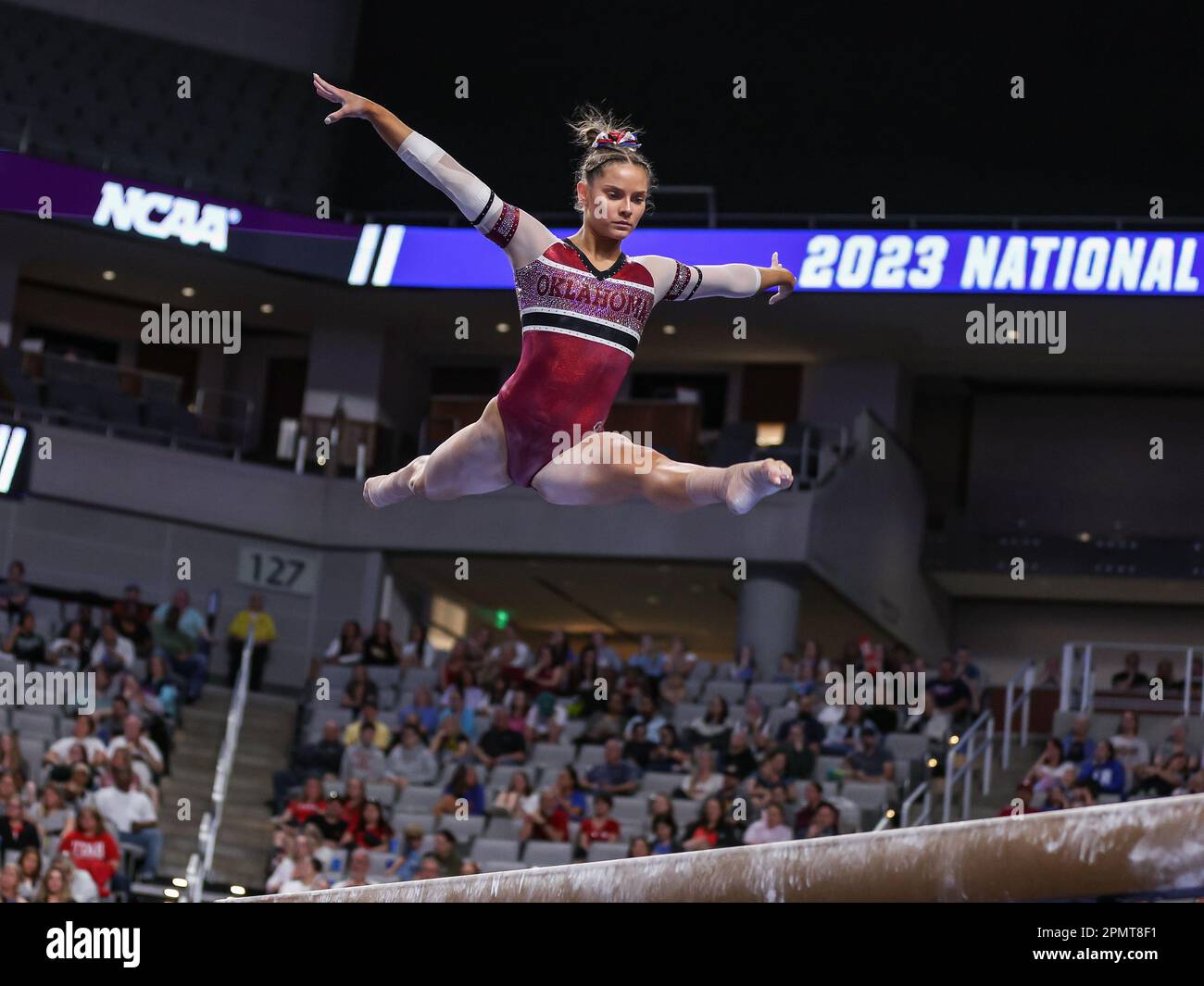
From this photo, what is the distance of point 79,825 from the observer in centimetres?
1188

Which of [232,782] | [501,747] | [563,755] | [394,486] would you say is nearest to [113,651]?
[232,782]

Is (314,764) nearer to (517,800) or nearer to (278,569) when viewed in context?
(517,800)

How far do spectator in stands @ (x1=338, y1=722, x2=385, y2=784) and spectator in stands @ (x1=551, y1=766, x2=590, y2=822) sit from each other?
1557 mm

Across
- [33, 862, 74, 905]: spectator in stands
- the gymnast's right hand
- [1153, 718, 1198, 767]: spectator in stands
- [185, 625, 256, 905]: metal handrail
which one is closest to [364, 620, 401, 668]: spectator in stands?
[185, 625, 256, 905]: metal handrail

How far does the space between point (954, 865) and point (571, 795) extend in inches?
353

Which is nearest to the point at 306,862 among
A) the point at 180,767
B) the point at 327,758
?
the point at 327,758

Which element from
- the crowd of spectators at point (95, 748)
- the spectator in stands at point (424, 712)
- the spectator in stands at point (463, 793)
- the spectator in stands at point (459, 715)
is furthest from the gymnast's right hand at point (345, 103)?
the spectator in stands at point (424, 712)

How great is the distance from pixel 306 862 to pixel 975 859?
8437 millimetres

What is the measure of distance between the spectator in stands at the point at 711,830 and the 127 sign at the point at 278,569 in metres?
8.89

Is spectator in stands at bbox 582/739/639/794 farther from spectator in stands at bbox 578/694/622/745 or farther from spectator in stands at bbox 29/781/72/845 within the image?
spectator in stands at bbox 29/781/72/845

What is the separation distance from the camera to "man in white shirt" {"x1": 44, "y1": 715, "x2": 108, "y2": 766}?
→ 42.5 ft

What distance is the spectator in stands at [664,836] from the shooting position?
11742 mm

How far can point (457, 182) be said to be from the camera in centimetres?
481
